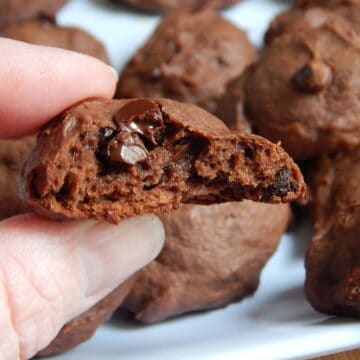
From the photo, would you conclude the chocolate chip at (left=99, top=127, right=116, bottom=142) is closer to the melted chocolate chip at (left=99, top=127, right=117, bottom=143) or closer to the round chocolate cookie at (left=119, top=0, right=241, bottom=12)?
the melted chocolate chip at (left=99, top=127, right=117, bottom=143)

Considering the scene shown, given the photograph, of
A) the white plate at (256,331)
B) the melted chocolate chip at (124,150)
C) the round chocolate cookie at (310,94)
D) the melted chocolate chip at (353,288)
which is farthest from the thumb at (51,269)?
the round chocolate cookie at (310,94)

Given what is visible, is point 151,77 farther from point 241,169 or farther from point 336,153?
point 241,169

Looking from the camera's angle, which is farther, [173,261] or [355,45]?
[355,45]

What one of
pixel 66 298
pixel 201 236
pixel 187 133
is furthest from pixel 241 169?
pixel 201 236

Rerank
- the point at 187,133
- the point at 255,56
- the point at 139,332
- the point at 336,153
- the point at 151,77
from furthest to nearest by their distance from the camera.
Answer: the point at 255,56 → the point at 151,77 → the point at 336,153 → the point at 139,332 → the point at 187,133

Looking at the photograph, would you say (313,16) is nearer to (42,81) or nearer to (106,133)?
(42,81)

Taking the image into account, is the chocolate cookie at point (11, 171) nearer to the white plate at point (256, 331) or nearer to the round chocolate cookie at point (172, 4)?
the white plate at point (256, 331)

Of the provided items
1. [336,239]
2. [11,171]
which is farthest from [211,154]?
[11,171]
